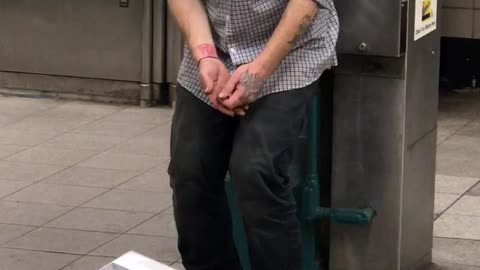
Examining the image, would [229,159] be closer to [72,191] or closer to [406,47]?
[406,47]

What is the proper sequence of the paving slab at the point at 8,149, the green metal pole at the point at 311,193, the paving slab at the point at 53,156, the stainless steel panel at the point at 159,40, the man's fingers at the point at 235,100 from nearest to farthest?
the man's fingers at the point at 235,100
the green metal pole at the point at 311,193
the paving slab at the point at 53,156
the paving slab at the point at 8,149
the stainless steel panel at the point at 159,40

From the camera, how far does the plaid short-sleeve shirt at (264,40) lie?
4.04 meters

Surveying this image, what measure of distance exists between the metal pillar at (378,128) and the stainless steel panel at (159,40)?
4206mm

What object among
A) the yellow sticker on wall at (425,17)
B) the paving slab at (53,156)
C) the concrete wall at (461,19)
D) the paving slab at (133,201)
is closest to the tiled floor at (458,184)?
the concrete wall at (461,19)

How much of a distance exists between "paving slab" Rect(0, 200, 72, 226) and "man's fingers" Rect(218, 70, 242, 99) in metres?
2.51

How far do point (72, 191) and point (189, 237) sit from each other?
2707mm

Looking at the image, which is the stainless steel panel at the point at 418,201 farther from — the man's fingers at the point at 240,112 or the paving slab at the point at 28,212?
the paving slab at the point at 28,212

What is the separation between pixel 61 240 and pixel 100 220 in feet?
1.25

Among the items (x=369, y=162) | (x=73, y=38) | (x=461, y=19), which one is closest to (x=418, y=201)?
(x=369, y=162)

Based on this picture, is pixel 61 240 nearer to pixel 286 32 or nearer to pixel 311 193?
pixel 311 193

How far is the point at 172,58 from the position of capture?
9078 mm

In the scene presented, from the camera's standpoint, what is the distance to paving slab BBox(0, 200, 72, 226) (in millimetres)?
6207

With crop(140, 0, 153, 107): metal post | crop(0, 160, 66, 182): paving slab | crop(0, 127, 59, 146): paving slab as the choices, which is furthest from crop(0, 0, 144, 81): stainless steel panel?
crop(0, 160, 66, 182): paving slab

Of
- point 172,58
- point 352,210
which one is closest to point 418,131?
point 352,210
